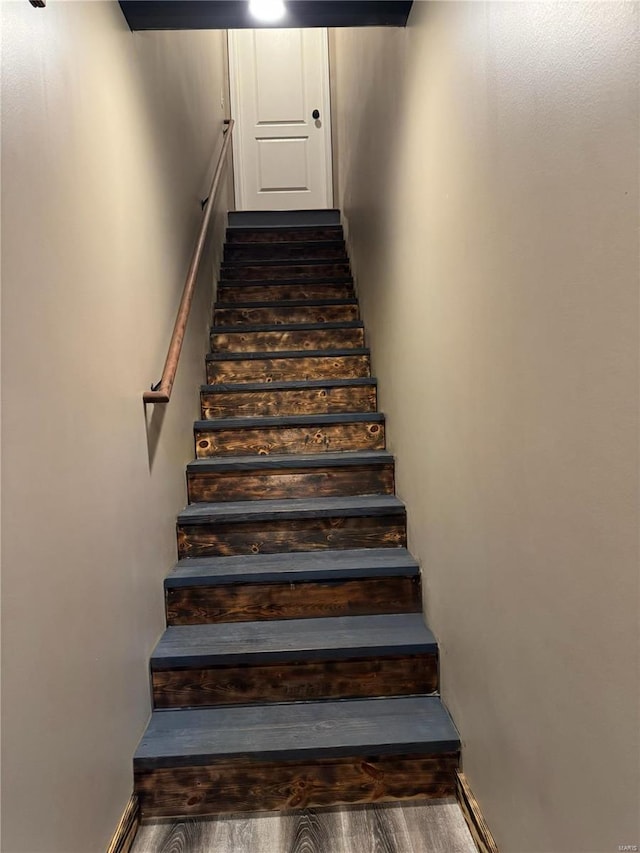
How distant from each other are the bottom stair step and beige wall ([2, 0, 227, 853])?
11cm

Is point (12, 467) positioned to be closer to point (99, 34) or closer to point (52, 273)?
point (52, 273)

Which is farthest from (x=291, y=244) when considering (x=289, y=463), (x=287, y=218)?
(x=289, y=463)

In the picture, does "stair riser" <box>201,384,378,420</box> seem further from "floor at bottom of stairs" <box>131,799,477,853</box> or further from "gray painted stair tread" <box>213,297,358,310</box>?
"floor at bottom of stairs" <box>131,799,477,853</box>

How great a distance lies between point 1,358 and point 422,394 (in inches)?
48.6

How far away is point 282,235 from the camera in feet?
14.3

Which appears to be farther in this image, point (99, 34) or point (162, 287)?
point (162, 287)

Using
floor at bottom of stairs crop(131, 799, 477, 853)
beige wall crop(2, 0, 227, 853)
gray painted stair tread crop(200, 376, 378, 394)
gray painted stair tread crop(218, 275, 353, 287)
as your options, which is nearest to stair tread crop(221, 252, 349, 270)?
gray painted stair tread crop(218, 275, 353, 287)

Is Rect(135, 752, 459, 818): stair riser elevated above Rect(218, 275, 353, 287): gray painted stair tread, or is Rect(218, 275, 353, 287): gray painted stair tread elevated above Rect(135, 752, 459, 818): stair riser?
Rect(218, 275, 353, 287): gray painted stair tread

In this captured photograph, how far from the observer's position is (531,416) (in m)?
0.99

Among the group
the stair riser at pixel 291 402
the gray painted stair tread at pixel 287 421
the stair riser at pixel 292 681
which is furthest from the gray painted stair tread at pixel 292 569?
the stair riser at pixel 291 402

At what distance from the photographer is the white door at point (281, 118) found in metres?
4.88

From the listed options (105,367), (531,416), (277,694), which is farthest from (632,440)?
(277,694)

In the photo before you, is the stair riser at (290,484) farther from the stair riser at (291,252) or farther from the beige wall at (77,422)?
the stair riser at (291,252)

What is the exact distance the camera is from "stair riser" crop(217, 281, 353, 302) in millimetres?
3590
